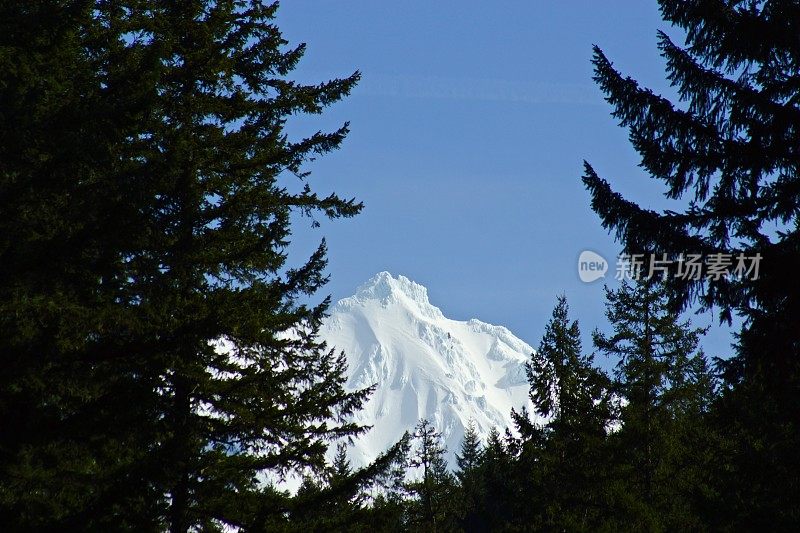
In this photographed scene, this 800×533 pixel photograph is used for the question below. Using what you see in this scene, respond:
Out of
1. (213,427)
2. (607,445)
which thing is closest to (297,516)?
(213,427)

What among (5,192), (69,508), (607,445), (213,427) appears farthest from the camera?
(607,445)

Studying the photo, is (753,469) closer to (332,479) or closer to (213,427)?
(332,479)

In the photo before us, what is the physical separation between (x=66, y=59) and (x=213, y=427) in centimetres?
550

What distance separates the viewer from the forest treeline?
8.45 meters

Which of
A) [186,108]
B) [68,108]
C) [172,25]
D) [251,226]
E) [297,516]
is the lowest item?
[297,516]

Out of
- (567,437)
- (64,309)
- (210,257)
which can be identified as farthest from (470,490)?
(64,309)

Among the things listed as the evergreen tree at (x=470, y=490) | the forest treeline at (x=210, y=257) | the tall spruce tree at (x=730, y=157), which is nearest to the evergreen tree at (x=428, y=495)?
the evergreen tree at (x=470, y=490)

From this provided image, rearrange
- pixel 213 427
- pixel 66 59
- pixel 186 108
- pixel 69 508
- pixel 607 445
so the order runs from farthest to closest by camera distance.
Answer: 1. pixel 607 445
2. pixel 186 108
3. pixel 213 427
4. pixel 66 59
5. pixel 69 508

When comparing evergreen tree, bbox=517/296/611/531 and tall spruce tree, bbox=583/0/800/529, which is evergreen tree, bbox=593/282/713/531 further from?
tall spruce tree, bbox=583/0/800/529

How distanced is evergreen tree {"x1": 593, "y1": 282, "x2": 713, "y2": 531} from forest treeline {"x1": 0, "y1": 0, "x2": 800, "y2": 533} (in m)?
Answer: 6.48

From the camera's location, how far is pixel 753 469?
13617mm

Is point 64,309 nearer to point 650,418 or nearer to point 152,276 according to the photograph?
point 152,276

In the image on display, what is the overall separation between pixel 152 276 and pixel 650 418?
1806 cm

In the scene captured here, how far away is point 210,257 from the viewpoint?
474 inches
